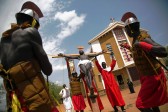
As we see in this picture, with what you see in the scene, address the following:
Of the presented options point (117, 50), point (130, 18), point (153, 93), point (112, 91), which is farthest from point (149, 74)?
point (117, 50)

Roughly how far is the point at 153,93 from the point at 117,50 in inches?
994

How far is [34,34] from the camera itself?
247cm

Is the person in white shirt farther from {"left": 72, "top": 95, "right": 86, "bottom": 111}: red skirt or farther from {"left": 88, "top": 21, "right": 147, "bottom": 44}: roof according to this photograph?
{"left": 88, "top": 21, "right": 147, "bottom": 44}: roof

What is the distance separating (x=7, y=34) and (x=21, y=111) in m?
0.99

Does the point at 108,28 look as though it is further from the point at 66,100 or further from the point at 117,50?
the point at 66,100

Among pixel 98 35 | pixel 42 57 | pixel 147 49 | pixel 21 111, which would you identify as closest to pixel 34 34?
pixel 42 57

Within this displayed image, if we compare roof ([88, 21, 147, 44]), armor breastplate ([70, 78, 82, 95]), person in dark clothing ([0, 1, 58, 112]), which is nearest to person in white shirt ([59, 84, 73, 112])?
armor breastplate ([70, 78, 82, 95])

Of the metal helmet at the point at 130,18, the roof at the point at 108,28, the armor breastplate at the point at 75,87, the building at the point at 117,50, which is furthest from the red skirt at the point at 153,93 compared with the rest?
the roof at the point at 108,28

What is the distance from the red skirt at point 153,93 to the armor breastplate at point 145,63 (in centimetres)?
12

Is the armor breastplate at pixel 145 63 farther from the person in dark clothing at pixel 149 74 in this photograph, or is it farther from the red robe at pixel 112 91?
the red robe at pixel 112 91

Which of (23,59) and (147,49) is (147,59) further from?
(23,59)

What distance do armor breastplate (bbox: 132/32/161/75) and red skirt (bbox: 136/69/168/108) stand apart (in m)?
0.12

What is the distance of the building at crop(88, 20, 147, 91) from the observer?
89.7ft

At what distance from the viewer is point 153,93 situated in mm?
3318
